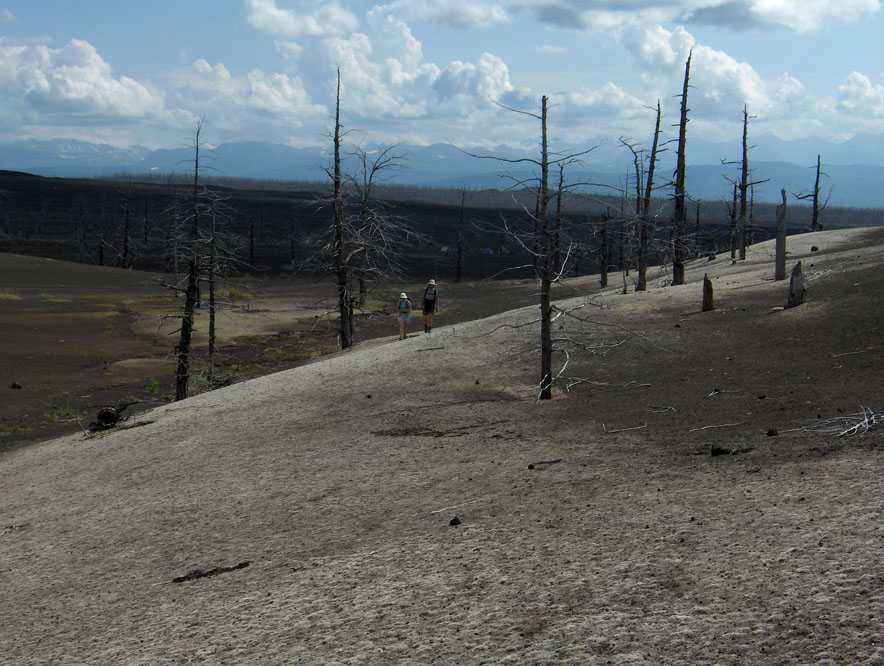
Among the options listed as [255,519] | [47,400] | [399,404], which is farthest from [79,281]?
[255,519]

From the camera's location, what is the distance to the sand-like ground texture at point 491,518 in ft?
25.8

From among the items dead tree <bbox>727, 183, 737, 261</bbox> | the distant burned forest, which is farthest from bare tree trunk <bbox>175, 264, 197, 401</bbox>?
the distant burned forest

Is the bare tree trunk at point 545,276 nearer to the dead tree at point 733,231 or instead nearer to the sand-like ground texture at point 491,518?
the sand-like ground texture at point 491,518

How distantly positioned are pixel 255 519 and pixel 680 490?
6.00m

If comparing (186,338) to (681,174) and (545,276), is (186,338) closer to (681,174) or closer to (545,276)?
(545,276)

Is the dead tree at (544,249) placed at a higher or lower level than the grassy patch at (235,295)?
higher

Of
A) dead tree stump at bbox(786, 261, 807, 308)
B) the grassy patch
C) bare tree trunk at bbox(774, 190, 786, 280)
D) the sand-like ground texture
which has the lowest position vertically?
the grassy patch

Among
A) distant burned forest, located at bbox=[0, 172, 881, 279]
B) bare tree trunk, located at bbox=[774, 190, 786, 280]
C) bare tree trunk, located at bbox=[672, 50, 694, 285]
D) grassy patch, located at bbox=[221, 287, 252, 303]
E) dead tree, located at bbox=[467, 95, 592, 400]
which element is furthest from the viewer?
distant burned forest, located at bbox=[0, 172, 881, 279]

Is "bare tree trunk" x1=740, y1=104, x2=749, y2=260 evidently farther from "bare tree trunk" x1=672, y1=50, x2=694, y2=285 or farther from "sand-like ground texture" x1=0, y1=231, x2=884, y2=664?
"sand-like ground texture" x1=0, y1=231, x2=884, y2=664

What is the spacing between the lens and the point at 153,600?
10.6 meters

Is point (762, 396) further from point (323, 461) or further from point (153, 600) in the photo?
point (153, 600)

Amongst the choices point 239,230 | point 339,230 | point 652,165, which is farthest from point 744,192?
point 239,230

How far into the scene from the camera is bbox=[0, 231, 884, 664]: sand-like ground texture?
7.86m

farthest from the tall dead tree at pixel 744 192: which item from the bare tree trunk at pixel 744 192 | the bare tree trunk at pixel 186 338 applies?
the bare tree trunk at pixel 186 338
